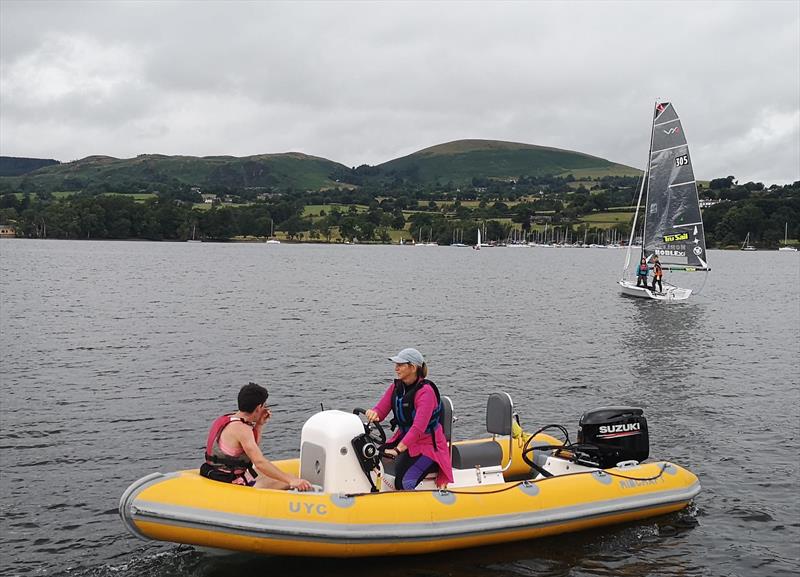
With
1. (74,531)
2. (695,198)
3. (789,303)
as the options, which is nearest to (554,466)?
(74,531)

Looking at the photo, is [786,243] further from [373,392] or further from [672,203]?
[373,392]

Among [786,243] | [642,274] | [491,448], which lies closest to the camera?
[491,448]

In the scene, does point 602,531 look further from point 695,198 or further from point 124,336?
point 695,198

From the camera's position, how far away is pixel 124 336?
1134 inches

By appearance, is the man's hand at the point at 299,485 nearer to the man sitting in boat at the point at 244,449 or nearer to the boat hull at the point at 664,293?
the man sitting in boat at the point at 244,449

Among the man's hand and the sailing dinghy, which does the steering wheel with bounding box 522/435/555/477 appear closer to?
the man's hand

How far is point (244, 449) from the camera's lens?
8984mm

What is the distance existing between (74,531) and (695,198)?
43.7 metres

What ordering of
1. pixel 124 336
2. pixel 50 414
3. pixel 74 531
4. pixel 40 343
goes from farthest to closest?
1. pixel 124 336
2. pixel 40 343
3. pixel 50 414
4. pixel 74 531

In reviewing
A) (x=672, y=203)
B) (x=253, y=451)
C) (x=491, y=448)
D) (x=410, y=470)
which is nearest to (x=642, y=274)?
(x=672, y=203)

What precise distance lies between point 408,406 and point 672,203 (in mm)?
41705

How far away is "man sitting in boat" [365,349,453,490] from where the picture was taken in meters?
9.73

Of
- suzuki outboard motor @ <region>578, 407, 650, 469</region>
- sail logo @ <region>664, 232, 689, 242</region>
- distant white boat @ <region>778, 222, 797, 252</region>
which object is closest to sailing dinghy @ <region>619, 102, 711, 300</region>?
sail logo @ <region>664, 232, 689, 242</region>

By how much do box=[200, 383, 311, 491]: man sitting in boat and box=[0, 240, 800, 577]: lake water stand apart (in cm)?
118
